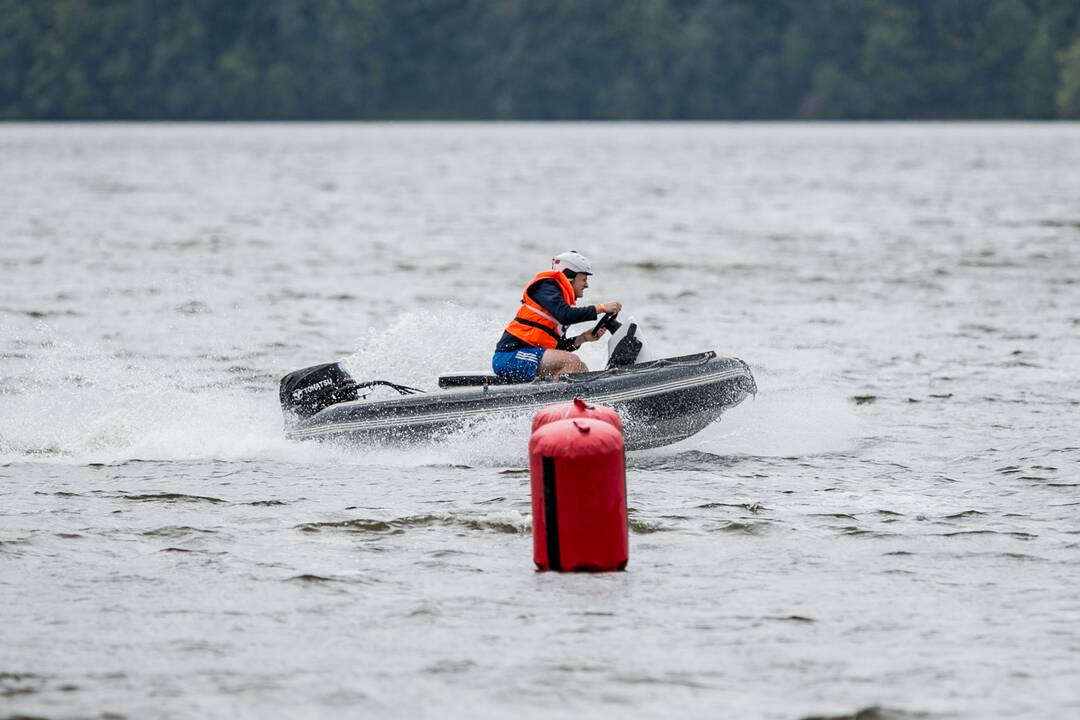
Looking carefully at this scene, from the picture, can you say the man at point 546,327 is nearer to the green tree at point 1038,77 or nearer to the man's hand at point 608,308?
the man's hand at point 608,308

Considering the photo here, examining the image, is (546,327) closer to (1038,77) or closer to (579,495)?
(579,495)

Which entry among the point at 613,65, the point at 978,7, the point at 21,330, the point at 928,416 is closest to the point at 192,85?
the point at 613,65

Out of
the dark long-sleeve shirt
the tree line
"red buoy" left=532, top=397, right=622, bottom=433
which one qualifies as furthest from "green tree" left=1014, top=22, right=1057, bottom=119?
"red buoy" left=532, top=397, right=622, bottom=433

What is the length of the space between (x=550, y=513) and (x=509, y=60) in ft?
379

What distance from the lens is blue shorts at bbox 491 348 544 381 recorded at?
12.6m

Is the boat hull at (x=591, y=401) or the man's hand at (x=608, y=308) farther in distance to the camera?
the man's hand at (x=608, y=308)

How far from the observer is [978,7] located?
111188 mm

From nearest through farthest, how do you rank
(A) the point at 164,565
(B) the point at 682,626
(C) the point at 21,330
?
(B) the point at 682,626 < (A) the point at 164,565 < (C) the point at 21,330

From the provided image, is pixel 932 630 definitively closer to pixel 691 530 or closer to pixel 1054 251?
pixel 691 530

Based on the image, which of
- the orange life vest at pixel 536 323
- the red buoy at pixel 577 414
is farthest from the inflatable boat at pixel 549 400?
the red buoy at pixel 577 414

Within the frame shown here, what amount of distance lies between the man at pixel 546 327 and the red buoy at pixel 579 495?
145 inches

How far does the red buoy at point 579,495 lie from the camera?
862 cm

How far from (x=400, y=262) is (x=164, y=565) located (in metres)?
21.5

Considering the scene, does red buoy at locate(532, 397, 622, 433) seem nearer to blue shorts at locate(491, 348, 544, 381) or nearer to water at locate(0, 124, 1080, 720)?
water at locate(0, 124, 1080, 720)
